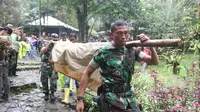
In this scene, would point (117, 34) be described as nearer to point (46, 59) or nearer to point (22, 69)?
point (46, 59)

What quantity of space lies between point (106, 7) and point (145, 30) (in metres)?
6.17

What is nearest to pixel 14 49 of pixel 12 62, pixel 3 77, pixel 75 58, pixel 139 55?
pixel 12 62

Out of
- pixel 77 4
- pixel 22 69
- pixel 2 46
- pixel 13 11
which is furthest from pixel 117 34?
pixel 13 11

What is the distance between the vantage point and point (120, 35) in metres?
2.91

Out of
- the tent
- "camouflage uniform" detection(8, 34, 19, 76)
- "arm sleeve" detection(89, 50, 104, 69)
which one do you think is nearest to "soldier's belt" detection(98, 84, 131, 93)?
"arm sleeve" detection(89, 50, 104, 69)

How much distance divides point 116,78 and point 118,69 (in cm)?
10

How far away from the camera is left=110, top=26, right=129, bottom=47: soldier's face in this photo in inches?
114

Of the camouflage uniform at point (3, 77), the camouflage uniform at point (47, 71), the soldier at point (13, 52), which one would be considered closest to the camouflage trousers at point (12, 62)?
the soldier at point (13, 52)

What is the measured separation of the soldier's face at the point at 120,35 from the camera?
2.89 metres

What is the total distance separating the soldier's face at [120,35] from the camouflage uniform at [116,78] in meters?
0.09

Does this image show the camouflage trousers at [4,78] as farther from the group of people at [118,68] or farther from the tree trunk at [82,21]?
the tree trunk at [82,21]

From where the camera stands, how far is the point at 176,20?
839 inches

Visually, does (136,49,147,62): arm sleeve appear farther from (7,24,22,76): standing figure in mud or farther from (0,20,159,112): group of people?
(7,24,22,76): standing figure in mud

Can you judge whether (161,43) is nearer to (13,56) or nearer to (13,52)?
(13,52)
